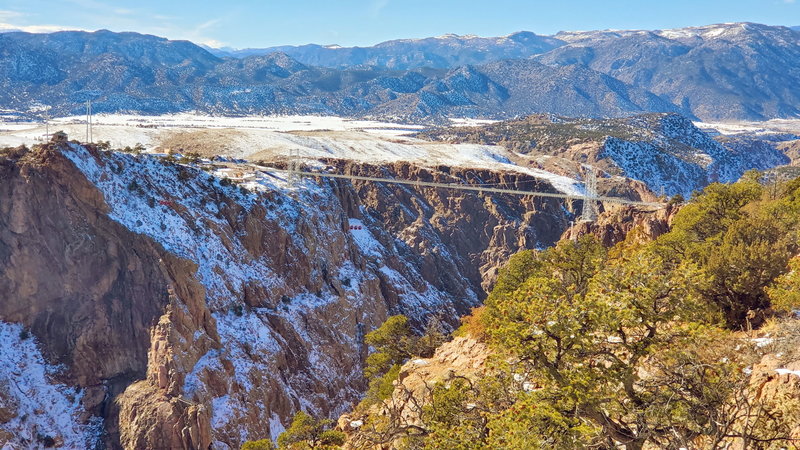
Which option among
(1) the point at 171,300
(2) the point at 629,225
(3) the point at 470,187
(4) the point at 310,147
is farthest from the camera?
(4) the point at 310,147

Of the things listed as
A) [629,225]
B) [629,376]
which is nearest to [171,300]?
[629,376]

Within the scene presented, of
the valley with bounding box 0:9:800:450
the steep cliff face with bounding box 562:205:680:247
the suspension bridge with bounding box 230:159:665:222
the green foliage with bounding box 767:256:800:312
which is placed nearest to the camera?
the valley with bounding box 0:9:800:450

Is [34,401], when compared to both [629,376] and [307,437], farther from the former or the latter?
[629,376]

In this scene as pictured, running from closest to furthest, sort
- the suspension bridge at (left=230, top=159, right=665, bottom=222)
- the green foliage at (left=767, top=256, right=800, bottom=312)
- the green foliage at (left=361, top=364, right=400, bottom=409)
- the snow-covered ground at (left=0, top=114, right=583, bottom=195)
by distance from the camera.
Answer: the green foliage at (left=767, top=256, right=800, bottom=312) < the green foliage at (left=361, top=364, right=400, bottom=409) < the suspension bridge at (left=230, top=159, right=665, bottom=222) < the snow-covered ground at (left=0, top=114, right=583, bottom=195)

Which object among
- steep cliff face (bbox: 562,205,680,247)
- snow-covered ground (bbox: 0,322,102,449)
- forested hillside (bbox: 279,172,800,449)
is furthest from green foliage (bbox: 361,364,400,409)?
steep cliff face (bbox: 562,205,680,247)

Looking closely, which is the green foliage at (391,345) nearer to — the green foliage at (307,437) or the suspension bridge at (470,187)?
the green foliage at (307,437)

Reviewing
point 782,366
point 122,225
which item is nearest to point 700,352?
point 782,366

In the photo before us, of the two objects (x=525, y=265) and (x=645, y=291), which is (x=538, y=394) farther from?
(x=525, y=265)

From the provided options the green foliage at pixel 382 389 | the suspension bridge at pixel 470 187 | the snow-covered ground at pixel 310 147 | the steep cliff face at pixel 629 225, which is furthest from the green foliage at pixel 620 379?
the snow-covered ground at pixel 310 147

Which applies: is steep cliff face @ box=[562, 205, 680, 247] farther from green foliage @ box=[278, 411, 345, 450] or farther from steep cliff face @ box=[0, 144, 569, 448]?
green foliage @ box=[278, 411, 345, 450]
